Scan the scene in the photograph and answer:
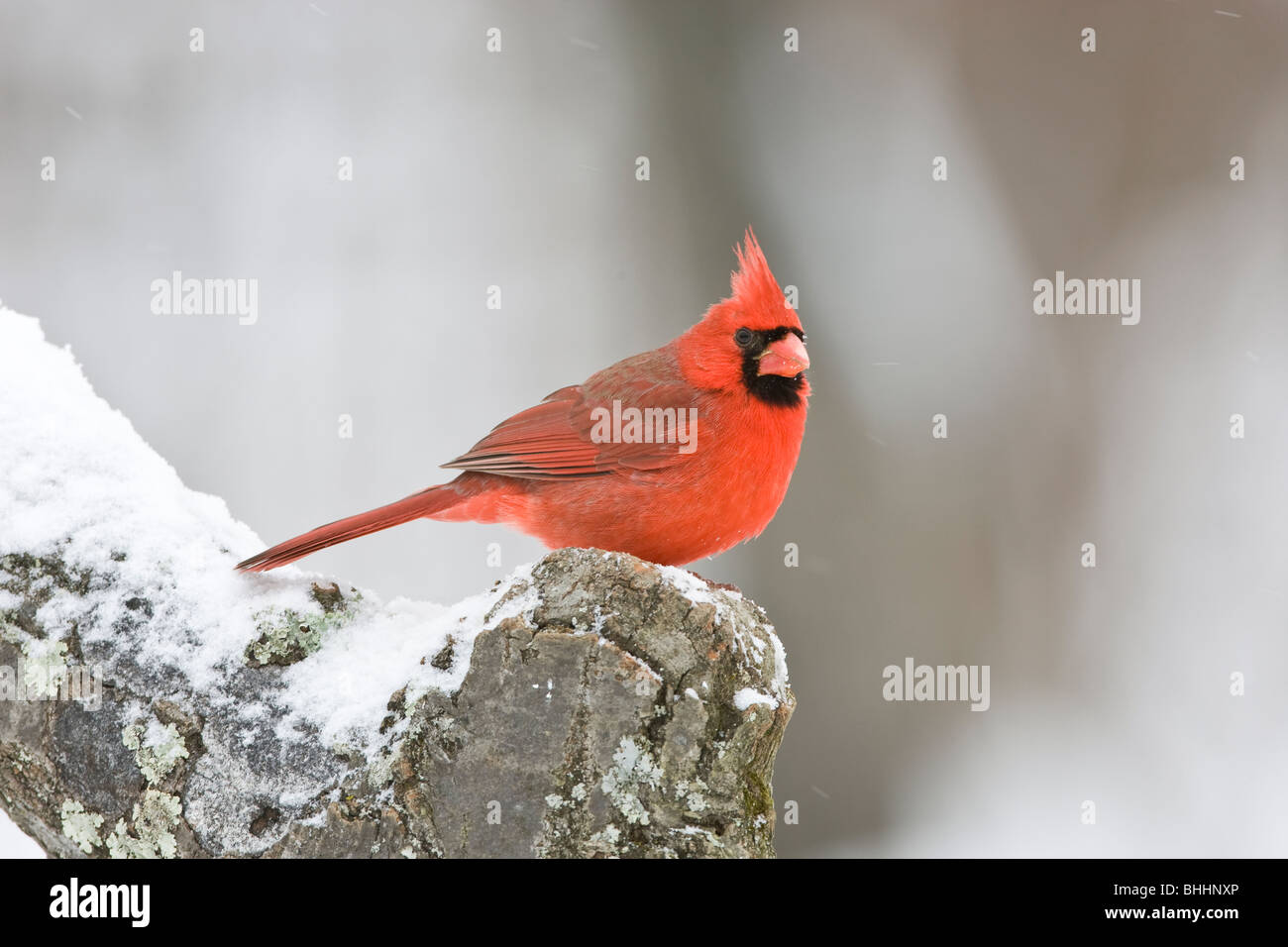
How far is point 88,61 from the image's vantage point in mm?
5242

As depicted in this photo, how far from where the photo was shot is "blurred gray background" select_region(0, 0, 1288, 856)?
14.1ft

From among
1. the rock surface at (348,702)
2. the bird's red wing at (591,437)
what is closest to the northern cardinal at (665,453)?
the bird's red wing at (591,437)

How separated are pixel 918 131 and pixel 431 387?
2.46 metres

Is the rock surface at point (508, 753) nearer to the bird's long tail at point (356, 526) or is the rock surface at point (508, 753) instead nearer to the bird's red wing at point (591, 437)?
the bird's long tail at point (356, 526)

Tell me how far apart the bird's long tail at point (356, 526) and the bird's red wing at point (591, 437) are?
0.29 feet

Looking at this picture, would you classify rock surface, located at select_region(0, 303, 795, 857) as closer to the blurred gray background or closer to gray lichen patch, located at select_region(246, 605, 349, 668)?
gray lichen patch, located at select_region(246, 605, 349, 668)

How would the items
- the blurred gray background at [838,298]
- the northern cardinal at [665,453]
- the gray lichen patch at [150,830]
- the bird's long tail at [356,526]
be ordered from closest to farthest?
1. the gray lichen patch at [150,830]
2. the bird's long tail at [356,526]
3. the northern cardinal at [665,453]
4. the blurred gray background at [838,298]

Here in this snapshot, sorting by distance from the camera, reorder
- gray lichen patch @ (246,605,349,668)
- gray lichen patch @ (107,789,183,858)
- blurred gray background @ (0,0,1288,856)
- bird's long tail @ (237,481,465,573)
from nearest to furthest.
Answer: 1. gray lichen patch @ (107,789,183,858)
2. gray lichen patch @ (246,605,349,668)
3. bird's long tail @ (237,481,465,573)
4. blurred gray background @ (0,0,1288,856)

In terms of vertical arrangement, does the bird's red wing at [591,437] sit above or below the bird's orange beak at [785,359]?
below

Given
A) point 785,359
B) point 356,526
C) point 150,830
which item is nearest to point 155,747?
point 150,830

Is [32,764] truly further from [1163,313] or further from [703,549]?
[1163,313]

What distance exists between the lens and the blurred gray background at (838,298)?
4.29 metres

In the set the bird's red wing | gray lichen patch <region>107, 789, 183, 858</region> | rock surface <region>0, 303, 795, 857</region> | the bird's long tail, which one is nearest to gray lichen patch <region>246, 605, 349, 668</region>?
rock surface <region>0, 303, 795, 857</region>

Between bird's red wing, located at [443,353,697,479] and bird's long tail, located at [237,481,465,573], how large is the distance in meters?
0.09
